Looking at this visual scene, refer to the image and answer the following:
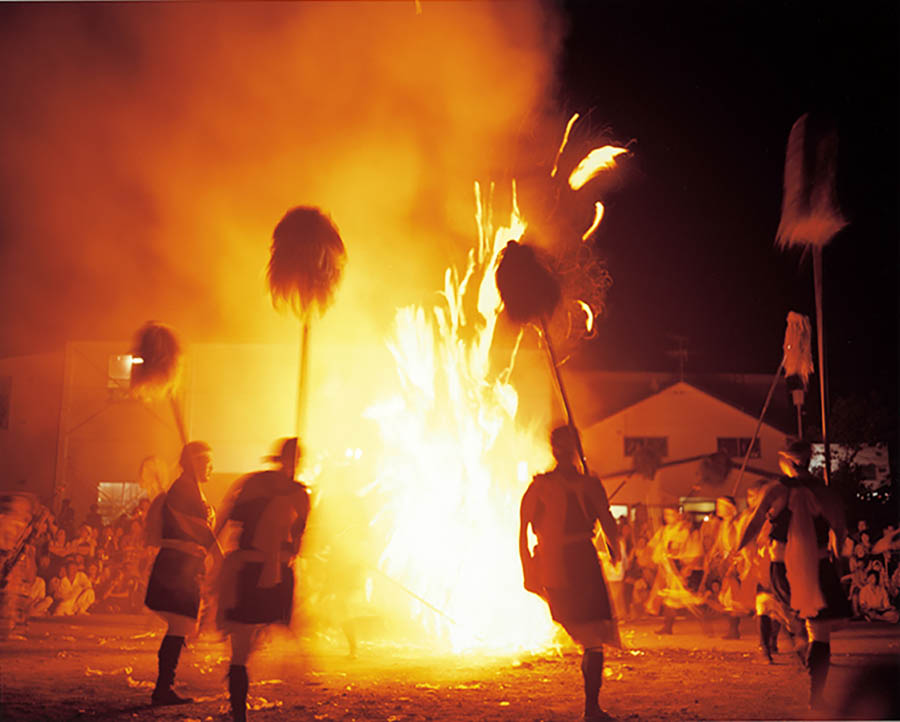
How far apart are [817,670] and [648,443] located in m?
27.7

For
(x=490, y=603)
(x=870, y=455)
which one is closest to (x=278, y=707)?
(x=490, y=603)

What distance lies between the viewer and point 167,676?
6.23m

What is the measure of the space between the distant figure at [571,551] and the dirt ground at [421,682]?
0.53m

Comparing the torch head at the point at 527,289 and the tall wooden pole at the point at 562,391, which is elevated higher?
the torch head at the point at 527,289

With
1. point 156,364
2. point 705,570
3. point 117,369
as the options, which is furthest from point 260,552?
point 117,369

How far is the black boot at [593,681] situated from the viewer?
558cm

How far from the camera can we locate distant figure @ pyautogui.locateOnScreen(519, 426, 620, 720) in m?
5.77

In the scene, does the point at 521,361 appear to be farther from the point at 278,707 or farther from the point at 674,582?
the point at 278,707

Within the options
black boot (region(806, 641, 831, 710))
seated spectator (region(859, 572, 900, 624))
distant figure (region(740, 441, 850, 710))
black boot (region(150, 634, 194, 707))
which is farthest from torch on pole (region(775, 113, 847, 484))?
black boot (region(150, 634, 194, 707))

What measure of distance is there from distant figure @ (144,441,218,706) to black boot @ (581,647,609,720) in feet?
8.87

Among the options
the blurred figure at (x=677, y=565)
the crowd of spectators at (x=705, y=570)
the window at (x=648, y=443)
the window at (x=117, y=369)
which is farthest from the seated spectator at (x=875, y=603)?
the window at (x=117, y=369)

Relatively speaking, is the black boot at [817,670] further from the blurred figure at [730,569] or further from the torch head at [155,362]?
the torch head at [155,362]

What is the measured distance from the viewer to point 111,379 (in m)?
27.1

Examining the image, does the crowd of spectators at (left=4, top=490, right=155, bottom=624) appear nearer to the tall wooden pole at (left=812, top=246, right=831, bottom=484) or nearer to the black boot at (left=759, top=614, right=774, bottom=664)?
the black boot at (left=759, top=614, right=774, bottom=664)
